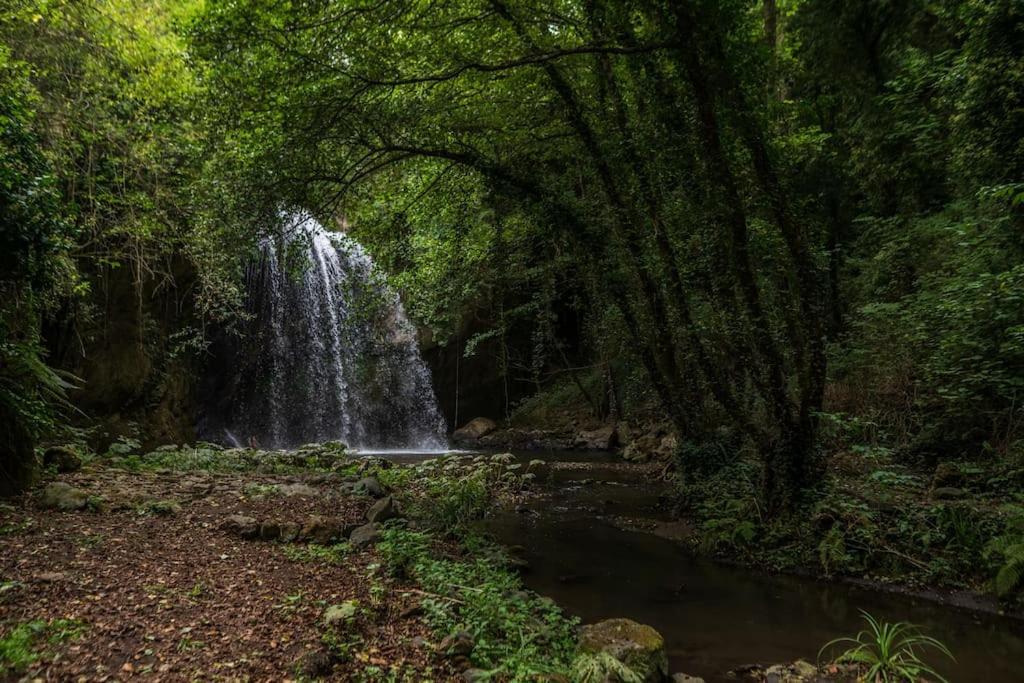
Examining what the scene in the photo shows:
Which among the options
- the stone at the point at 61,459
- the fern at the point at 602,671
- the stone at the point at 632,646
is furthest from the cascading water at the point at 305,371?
the fern at the point at 602,671

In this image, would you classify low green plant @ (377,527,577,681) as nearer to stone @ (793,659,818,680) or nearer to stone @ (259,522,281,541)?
stone @ (259,522,281,541)

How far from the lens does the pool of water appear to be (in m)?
4.56

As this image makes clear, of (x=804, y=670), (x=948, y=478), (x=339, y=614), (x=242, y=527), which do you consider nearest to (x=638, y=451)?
(x=948, y=478)

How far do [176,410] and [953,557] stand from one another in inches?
651

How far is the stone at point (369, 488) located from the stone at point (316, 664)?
4.94m

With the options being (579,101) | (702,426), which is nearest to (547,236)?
(579,101)

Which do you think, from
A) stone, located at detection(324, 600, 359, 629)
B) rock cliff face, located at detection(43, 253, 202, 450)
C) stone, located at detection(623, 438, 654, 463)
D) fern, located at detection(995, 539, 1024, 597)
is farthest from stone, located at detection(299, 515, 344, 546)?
stone, located at detection(623, 438, 654, 463)

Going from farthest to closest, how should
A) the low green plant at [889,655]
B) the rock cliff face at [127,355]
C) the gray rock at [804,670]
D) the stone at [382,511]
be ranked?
the rock cliff face at [127,355]
the stone at [382,511]
the gray rock at [804,670]
the low green plant at [889,655]

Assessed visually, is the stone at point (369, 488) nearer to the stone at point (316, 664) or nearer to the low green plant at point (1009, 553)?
the stone at point (316, 664)

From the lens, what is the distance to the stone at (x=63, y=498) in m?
5.58

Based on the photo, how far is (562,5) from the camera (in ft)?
24.6

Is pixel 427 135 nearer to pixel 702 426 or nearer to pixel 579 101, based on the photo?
pixel 579 101

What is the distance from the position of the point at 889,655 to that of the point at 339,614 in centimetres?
434

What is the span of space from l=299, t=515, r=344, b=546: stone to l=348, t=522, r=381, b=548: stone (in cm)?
17
